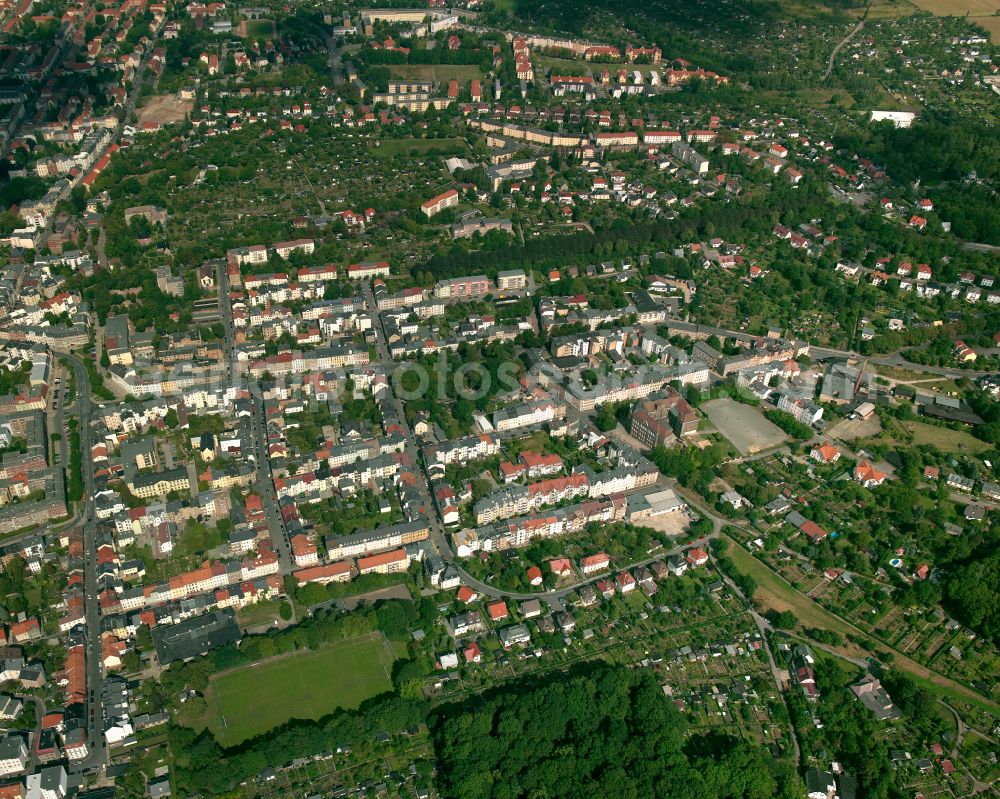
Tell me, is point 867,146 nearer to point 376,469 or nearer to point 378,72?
point 378,72

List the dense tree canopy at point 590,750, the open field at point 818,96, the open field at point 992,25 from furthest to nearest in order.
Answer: the open field at point 992,25, the open field at point 818,96, the dense tree canopy at point 590,750

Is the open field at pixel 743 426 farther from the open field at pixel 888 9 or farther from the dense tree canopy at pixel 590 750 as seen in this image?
the open field at pixel 888 9

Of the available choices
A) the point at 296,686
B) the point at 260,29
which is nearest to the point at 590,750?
the point at 296,686

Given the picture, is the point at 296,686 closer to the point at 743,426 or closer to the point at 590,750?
the point at 590,750

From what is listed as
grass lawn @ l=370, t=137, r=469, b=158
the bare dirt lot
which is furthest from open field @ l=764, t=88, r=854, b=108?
the bare dirt lot

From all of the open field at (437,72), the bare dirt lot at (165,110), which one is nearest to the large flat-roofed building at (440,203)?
the open field at (437,72)
